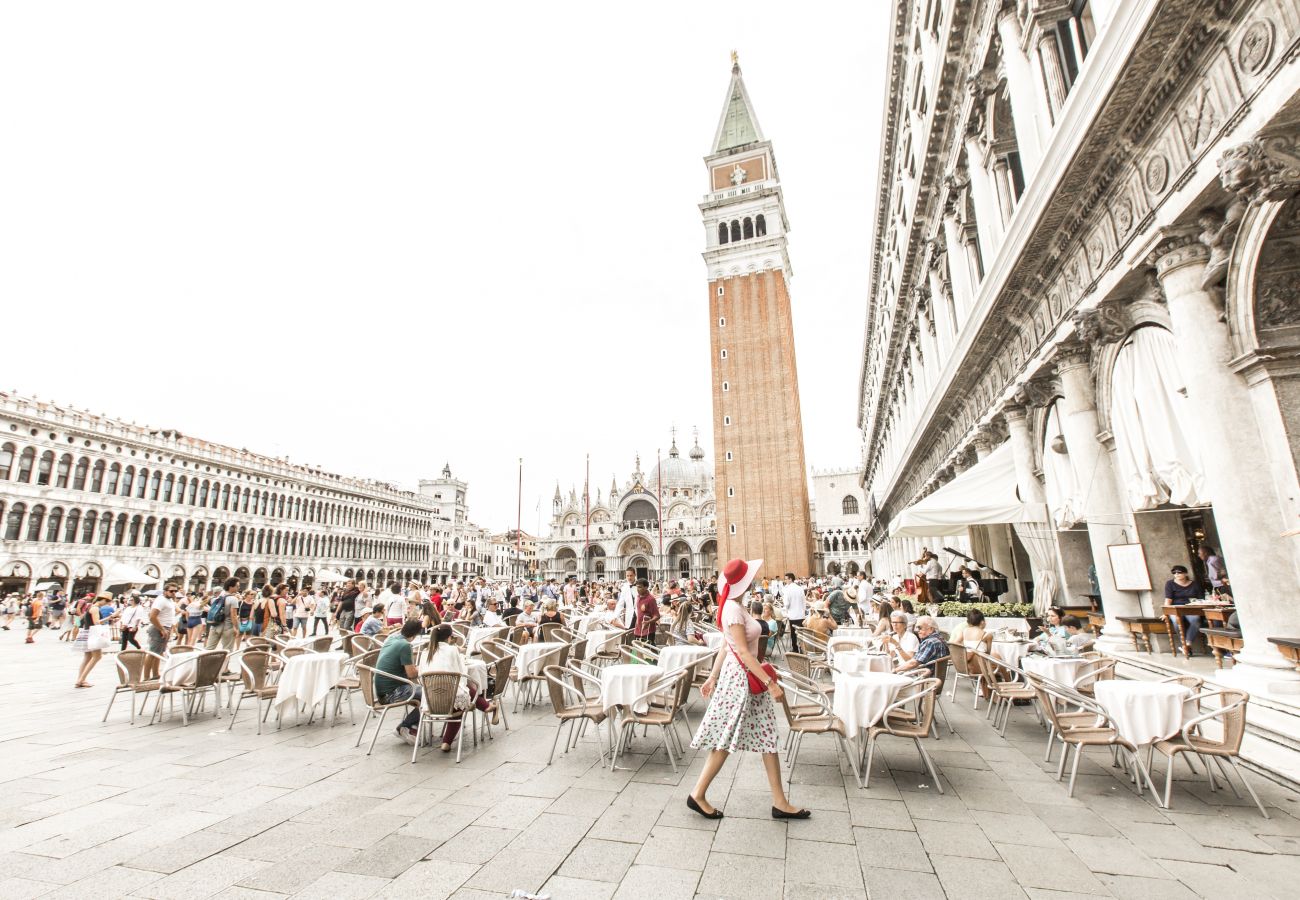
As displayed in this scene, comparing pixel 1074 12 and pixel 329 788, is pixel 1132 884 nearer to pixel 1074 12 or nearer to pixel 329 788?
pixel 329 788

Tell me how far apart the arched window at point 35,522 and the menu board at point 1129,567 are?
45702 mm

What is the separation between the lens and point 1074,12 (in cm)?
769

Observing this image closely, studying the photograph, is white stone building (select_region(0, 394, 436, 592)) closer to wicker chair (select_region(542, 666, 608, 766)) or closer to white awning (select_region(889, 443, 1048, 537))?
wicker chair (select_region(542, 666, 608, 766))

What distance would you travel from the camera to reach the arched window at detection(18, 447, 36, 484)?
31750 mm

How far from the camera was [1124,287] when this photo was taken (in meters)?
6.39

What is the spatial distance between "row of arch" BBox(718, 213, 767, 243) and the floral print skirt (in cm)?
4953

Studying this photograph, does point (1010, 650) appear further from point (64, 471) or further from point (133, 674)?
point (64, 471)

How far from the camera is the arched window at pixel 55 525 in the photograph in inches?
1288

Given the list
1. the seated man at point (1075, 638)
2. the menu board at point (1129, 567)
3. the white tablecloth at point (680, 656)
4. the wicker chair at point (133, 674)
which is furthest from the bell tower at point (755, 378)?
the wicker chair at point (133, 674)

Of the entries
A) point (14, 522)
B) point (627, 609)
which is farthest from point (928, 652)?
point (14, 522)

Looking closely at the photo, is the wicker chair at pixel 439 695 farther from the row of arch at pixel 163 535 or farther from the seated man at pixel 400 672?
the row of arch at pixel 163 535

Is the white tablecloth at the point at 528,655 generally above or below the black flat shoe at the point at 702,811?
above

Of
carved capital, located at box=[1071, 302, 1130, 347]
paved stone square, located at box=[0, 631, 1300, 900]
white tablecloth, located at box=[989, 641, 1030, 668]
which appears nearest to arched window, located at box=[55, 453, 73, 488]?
paved stone square, located at box=[0, 631, 1300, 900]

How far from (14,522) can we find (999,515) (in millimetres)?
44397
